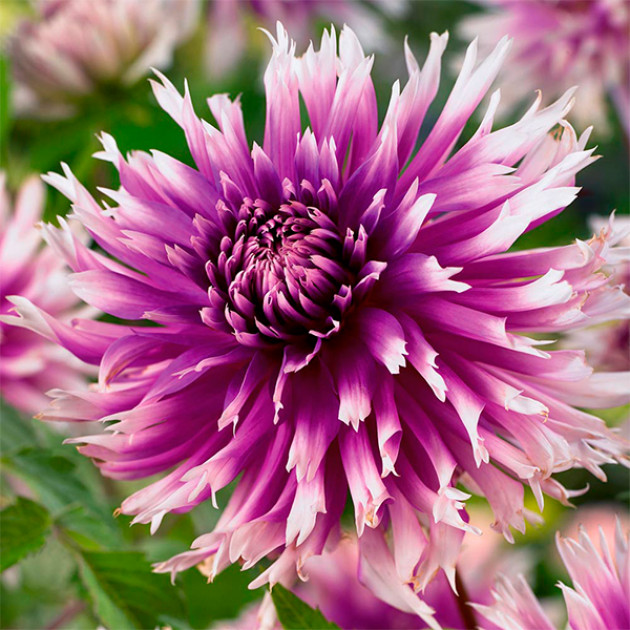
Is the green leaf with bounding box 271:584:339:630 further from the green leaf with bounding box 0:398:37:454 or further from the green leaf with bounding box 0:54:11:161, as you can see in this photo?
the green leaf with bounding box 0:54:11:161

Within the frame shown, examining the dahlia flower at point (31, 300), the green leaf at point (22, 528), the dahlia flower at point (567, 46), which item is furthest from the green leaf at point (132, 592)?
the dahlia flower at point (567, 46)

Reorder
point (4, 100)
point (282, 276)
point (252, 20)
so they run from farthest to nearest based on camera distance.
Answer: point (252, 20) → point (4, 100) → point (282, 276)

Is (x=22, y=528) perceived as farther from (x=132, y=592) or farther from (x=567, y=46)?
(x=567, y=46)

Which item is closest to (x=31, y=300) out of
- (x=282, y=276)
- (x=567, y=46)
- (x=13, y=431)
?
(x=13, y=431)

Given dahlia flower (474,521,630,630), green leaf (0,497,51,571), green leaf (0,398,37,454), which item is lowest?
dahlia flower (474,521,630,630)

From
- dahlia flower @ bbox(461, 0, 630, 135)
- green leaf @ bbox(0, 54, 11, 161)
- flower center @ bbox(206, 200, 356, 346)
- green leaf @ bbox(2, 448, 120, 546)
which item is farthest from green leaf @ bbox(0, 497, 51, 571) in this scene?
dahlia flower @ bbox(461, 0, 630, 135)

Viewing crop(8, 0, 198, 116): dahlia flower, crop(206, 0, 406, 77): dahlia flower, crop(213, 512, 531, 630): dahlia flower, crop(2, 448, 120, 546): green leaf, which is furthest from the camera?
crop(206, 0, 406, 77): dahlia flower
